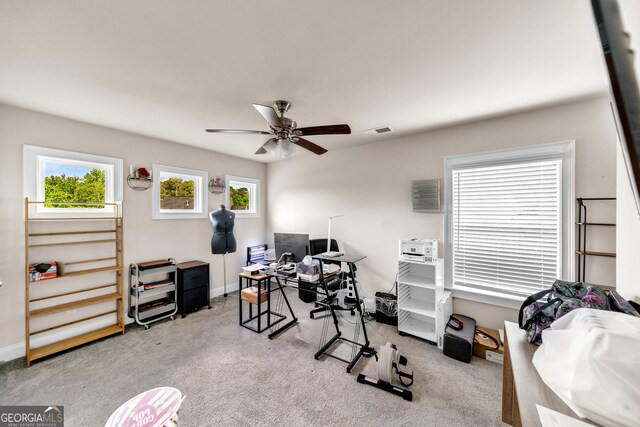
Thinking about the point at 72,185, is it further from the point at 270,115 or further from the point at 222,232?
the point at 270,115

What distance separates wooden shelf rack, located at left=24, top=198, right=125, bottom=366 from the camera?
2.62 meters

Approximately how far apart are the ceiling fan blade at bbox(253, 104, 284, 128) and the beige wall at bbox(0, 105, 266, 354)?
2.44 metres

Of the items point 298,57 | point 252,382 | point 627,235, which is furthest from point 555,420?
point 298,57

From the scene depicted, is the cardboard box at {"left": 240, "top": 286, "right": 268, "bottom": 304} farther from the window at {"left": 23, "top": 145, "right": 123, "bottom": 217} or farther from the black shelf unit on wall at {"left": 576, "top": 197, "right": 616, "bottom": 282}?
the black shelf unit on wall at {"left": 576, "top": 197, "right": 616, "bottom": 282}

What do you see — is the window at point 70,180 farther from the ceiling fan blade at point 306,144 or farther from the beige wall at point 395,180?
the beige wall at point 395,180

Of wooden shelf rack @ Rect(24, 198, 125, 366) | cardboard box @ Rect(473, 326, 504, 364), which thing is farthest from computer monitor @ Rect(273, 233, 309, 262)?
cardboard box @ Rect(473, 326, 504, 364)

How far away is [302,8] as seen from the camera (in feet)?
4.60

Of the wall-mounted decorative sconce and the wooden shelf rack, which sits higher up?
the wall-mounted decorative sconce

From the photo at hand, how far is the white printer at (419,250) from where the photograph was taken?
294 centimetres

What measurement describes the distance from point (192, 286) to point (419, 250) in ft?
10.6

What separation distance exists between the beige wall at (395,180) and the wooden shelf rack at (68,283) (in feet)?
8.85

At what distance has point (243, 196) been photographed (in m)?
5.06

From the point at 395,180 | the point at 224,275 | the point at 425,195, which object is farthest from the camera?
the point at 224,275

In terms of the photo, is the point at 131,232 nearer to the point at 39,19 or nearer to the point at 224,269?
the point at 224,269
